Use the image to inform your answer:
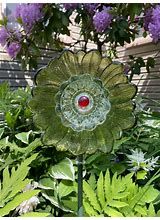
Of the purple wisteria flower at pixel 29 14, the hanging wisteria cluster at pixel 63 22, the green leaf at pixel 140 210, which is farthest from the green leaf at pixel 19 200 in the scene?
the purple wisteria flower at pixel 29 14

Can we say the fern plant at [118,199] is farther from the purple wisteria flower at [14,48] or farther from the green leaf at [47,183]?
the purple wisteria flower at [14,48]

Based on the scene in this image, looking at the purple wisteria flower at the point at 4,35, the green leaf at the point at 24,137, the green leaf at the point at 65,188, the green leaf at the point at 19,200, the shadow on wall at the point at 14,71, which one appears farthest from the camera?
the shadow on wall at the point at 14,71

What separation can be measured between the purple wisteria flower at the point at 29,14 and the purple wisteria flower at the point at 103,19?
1.14ft

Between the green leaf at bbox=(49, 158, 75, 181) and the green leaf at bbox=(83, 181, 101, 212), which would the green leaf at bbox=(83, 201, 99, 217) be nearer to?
the green leaf at bbox=(83, 181, 101, 212)

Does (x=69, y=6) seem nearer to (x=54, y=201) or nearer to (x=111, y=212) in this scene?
(x=54, y=201)

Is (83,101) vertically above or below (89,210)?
above

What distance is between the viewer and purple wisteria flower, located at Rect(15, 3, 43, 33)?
217 cm

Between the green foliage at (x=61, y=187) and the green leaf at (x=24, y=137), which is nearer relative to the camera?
the green foliage at (x=61, y=187)

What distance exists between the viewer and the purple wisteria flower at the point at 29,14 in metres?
2.17

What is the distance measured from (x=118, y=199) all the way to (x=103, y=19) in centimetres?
152

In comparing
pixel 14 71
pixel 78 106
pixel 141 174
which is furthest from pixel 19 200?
pixel 14 71

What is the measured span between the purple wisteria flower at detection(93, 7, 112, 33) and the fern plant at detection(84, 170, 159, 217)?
1478mm

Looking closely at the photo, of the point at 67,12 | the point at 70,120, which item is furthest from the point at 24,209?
the point at 67,12

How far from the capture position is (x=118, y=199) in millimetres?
956
